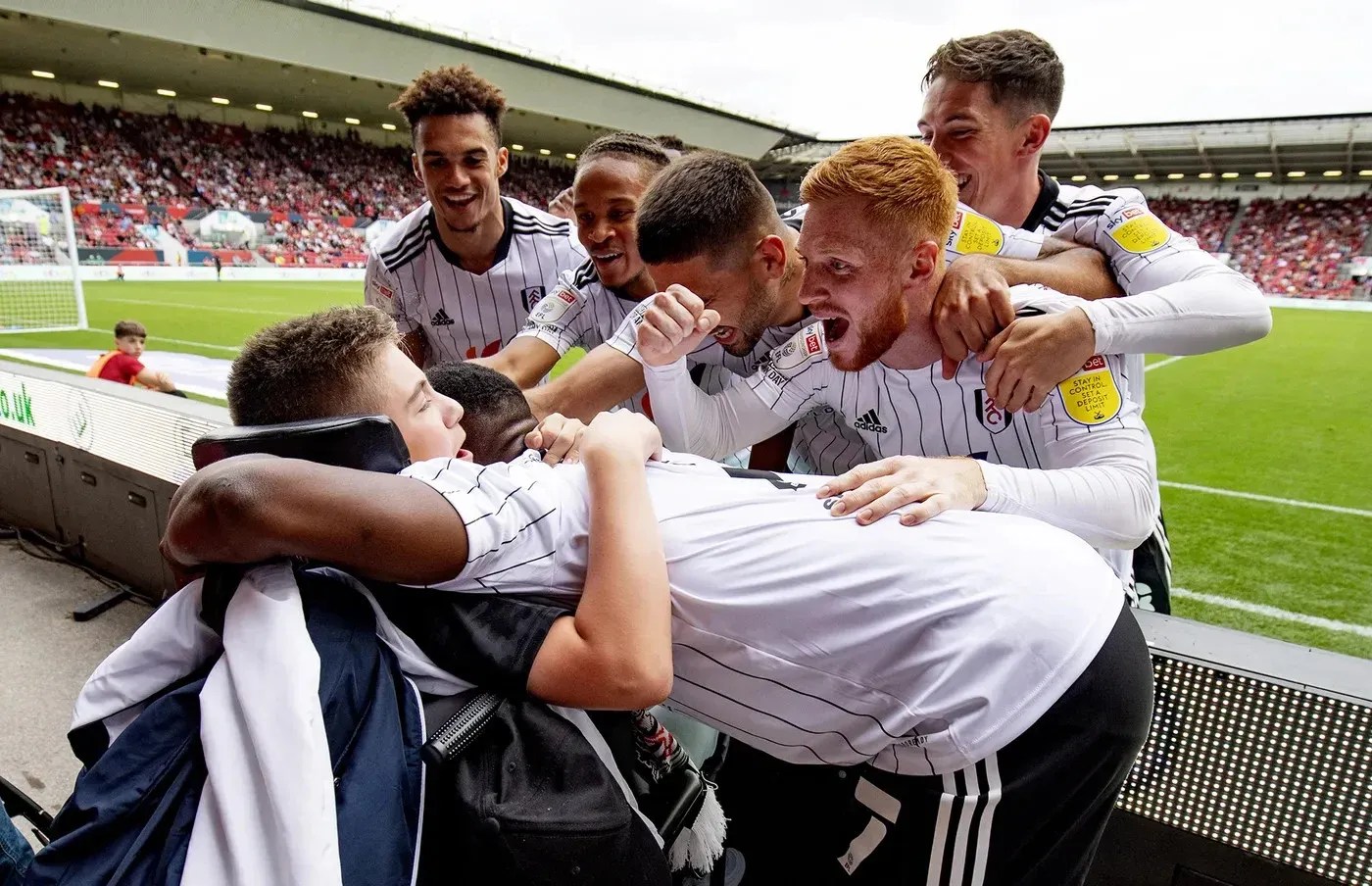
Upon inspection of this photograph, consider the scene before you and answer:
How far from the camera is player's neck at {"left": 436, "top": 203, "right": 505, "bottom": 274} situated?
11.0 feet

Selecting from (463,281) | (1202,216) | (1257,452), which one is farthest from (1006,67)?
(1202,216)

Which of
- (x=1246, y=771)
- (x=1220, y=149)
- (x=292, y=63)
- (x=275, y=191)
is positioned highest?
(x=292, y=63)

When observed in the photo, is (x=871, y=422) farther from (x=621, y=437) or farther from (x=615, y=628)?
(x=615, y=628)

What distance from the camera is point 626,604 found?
42.4 inches

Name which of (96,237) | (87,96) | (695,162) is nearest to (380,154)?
(87,96)

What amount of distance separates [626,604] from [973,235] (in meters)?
1.39

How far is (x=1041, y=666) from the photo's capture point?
3.39 feet

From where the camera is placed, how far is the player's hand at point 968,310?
1640 millimetres

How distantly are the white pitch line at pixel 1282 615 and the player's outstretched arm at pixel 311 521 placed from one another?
507 cm

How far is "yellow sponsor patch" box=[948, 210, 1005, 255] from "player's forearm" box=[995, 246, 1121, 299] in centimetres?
10

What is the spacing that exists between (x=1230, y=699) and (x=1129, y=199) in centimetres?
131

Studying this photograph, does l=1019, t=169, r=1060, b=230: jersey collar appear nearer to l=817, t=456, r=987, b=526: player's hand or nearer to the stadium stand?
l=817, t=456, r=987, b=526: player's hand

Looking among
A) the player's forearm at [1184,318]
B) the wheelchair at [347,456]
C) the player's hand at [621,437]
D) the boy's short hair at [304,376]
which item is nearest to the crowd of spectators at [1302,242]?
the player's forearm at [1184,318]

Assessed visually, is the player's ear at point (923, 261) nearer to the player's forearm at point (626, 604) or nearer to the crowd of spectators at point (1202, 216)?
the player's forearm at point (626, 604)
